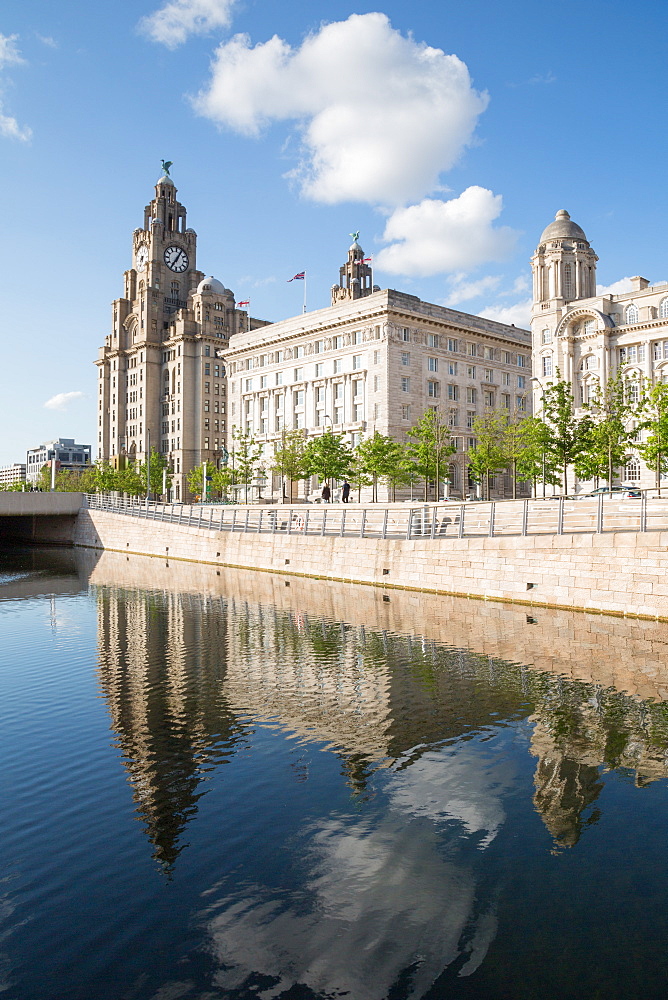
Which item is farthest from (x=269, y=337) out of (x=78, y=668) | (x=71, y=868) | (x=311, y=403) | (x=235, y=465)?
(x=71, y=868)

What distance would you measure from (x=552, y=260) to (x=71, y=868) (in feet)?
271

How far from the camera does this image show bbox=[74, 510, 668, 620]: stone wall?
22.6 meters

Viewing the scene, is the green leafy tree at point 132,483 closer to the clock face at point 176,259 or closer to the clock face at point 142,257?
the clock face at point 142,257

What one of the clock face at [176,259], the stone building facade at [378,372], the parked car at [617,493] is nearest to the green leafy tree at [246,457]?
the stone building facade at [378,372]

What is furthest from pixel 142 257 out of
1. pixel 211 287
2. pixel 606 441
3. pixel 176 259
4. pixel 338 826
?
pixel 338 826

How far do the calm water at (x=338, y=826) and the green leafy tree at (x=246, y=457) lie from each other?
218 feet

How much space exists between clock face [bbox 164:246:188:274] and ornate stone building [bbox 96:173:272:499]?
180 mm

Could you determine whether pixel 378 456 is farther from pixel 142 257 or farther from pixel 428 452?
pixel 142 257

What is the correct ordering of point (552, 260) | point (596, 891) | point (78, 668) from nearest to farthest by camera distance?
point (596, 891), point (78, 668), point (552, 260)

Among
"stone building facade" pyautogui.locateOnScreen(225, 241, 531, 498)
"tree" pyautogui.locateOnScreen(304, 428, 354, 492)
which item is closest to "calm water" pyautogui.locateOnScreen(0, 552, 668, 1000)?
"tree" pyautogui.locateOnScreen(304, 428, 354, 492)

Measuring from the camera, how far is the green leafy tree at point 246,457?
8556 cm

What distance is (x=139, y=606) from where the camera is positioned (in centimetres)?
2919

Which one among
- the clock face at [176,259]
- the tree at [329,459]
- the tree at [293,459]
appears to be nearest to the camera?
the tree at [329,459]

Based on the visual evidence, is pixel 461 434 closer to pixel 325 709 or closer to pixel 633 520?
pixel 633 520
